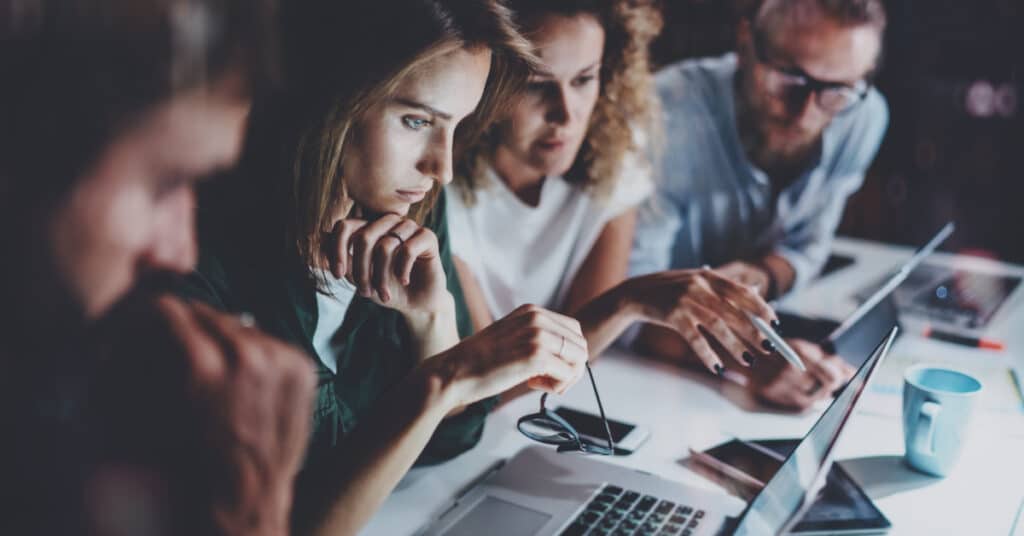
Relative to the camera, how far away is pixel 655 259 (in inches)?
76.3

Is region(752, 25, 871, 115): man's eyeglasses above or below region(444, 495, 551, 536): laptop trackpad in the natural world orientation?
above

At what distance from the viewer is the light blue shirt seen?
1951mm

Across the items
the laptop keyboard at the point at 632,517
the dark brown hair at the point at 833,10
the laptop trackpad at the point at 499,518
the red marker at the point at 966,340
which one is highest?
the dark brown hair at the point at 833,10

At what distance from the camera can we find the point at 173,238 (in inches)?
22.0

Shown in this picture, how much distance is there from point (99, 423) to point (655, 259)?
1.54 m

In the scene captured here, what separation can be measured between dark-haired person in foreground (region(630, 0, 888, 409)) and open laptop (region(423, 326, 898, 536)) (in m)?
0.86

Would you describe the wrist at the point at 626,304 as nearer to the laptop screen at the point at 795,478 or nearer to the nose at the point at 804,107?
the laptop screen at the point at 795,478

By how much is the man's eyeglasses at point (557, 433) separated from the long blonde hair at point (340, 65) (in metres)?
0.38

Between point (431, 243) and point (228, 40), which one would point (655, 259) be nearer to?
point (431, 243)

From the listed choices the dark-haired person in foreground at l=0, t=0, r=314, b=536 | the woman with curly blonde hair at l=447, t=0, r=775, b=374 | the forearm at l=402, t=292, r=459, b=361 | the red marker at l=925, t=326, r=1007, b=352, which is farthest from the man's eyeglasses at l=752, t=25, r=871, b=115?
the dark-haired person in foreground at l=0, t=0, r=314, b=536

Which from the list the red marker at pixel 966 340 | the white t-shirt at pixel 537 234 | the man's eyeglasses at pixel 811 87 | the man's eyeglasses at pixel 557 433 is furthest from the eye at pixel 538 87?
the red marker at pixel 966 340

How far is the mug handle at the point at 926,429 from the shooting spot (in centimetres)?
111

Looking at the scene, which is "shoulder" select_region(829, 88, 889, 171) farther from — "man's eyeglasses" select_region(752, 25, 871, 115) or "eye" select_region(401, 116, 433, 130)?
"eye" select_region(401, 116, 433, 130)

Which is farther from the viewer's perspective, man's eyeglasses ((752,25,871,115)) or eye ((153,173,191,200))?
man's eyeglasses ((752,25,871,115))
